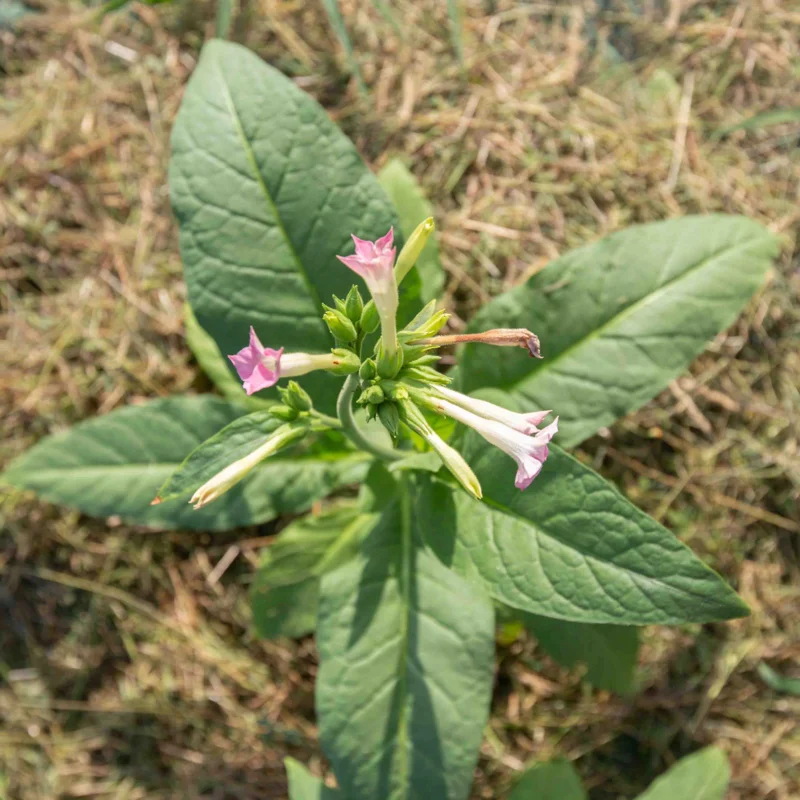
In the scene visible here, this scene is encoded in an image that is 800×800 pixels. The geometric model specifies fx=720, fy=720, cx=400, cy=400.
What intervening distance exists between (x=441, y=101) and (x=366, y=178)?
1.37m

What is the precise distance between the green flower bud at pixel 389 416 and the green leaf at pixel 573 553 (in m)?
0.39

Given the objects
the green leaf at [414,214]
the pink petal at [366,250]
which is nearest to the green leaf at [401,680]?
the green leaf at [414,214]

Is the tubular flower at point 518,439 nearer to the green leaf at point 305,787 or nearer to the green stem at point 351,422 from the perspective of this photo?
the green stem at point 351,422

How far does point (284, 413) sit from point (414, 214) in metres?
1.41

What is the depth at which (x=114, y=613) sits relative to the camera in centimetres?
340

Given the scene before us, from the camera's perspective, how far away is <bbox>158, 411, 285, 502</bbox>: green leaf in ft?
5.08

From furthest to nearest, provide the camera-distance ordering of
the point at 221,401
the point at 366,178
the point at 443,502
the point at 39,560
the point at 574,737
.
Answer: the point at 39,560
the point at 574,737
the point at 221,401
the point at 366,178
the point at 443,502

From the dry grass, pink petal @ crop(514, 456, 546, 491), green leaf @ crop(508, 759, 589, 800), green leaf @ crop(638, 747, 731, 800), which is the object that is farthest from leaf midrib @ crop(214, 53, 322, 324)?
green leaf @ crop(638, 747, 731, 800)

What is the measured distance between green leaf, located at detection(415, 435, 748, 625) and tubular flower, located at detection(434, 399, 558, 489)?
221 mm

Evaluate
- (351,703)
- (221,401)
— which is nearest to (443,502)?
(351,703)

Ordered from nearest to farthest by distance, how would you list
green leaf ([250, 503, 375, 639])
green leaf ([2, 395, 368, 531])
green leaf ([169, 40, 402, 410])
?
green leaf ([169, 40, 402, 410]) → green leaf ([2, 395, 368, 531]) → green leaf ([250, 503, 375, 639])

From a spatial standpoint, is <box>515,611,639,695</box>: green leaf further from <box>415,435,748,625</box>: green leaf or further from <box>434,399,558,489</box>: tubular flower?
<box>434,399,558,489</box>: tubular flower

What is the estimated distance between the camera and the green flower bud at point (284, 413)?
1663mm

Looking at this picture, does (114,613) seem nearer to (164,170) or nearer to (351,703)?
(351,703)
